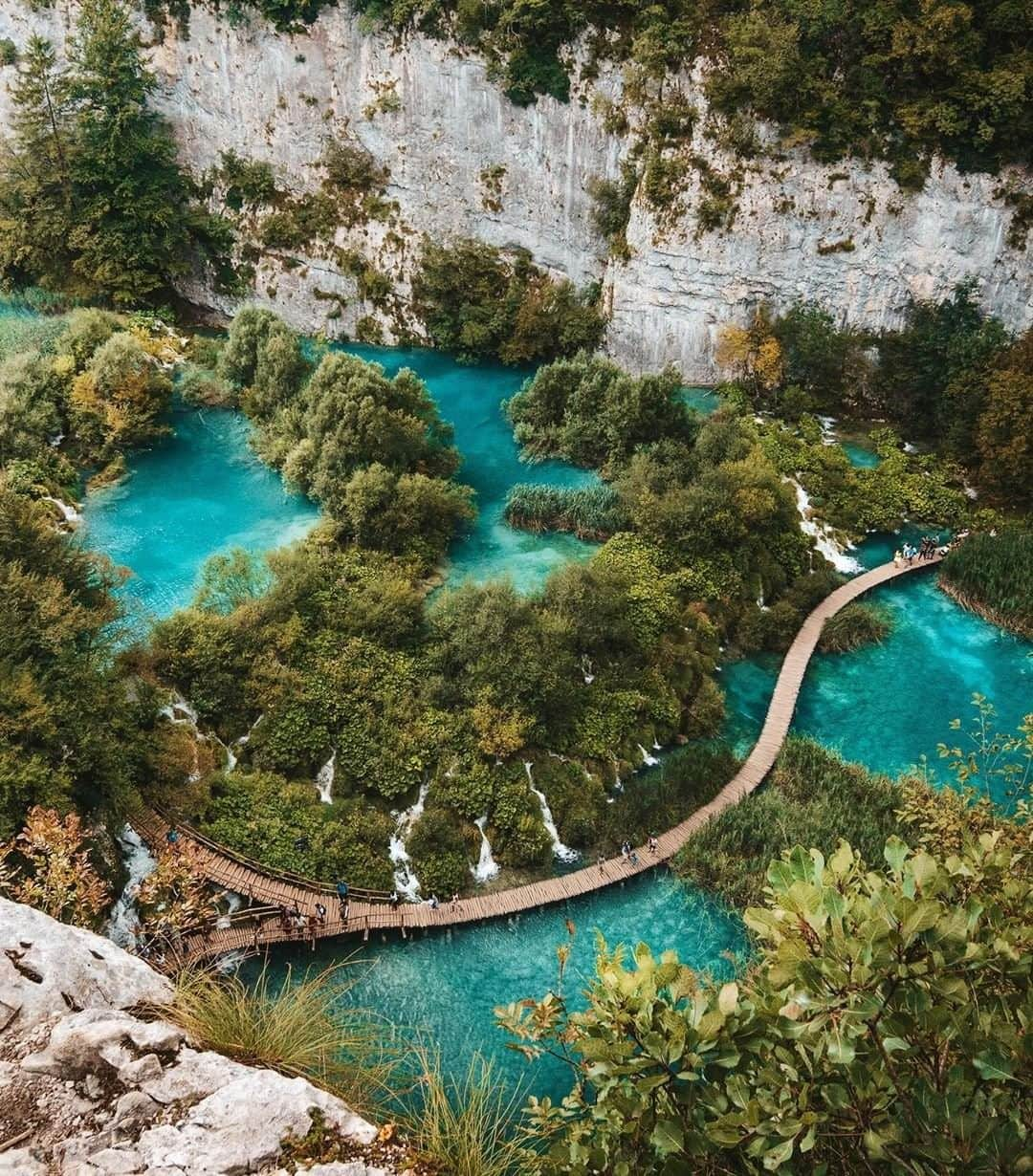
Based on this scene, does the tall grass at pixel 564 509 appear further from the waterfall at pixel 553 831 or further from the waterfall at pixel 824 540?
the waterfall at pixel 553 831

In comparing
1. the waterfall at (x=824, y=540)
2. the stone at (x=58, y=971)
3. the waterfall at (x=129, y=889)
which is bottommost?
the waterfall at (x=129, y=889)

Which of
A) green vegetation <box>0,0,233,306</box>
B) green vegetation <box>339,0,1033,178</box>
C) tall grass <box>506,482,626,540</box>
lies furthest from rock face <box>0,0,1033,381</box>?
tall grass <box>506,482,626,540</box>

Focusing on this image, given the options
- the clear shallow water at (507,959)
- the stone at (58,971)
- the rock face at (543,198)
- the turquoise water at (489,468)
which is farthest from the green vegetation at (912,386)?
the stone at (58,971)

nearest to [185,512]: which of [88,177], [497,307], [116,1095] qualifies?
[497,307]

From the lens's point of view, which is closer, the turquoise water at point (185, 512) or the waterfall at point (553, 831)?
the waterfall at point (553, 831)

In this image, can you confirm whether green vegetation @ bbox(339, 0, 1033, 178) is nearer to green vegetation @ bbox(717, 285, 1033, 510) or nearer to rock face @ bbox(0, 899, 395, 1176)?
green vegetation @ bbox(717, 285, 1033, 510)

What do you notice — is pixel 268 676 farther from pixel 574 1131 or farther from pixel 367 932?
pixel 574 1131
